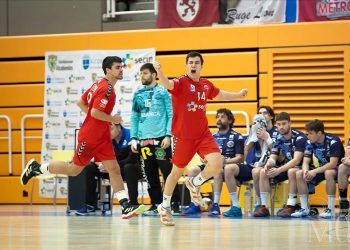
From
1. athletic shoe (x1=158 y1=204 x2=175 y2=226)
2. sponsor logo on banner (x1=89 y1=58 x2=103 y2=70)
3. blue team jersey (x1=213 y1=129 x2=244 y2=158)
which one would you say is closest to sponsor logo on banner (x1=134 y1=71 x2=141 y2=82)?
sponsor logo on banner (x1=89 y1=58 x2=103 y2=70)

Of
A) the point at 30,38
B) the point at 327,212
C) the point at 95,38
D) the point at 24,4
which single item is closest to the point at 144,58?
the point at 95,38

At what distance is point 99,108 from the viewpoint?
30.0ft

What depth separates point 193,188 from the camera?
9.43 m

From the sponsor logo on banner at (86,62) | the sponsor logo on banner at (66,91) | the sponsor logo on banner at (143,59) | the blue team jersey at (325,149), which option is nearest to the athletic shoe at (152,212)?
the blue team jersey at (325,149)

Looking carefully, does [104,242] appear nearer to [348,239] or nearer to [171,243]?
[171,243]

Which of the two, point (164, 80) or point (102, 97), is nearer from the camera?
point (164, 80)

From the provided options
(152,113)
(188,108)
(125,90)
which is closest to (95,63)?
(125,90)

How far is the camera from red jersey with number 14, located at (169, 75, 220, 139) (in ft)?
28.6

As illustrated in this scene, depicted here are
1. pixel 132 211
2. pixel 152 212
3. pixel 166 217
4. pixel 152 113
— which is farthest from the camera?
pixel 152 212

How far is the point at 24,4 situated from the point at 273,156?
780 cm

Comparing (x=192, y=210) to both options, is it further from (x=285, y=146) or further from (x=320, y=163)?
(x=320, y=163)

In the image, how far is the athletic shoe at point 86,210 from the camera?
1121 centimetres

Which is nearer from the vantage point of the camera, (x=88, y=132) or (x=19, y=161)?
(x=88, y=132)

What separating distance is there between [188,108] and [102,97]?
113 centimetres
